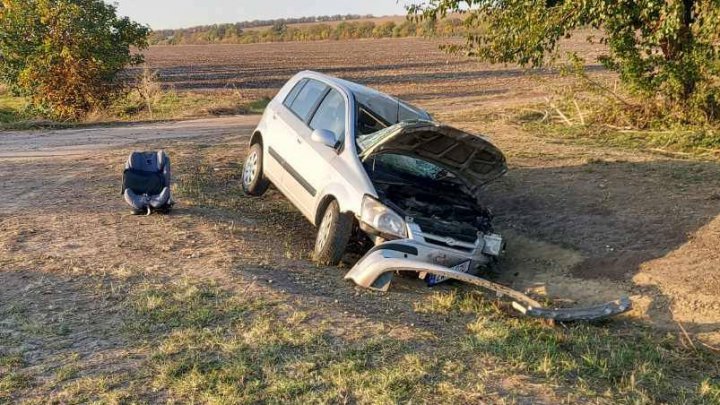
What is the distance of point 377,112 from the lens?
7.52 meters

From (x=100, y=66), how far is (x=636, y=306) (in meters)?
19.3

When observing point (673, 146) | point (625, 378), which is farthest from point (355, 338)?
point (673, 146)

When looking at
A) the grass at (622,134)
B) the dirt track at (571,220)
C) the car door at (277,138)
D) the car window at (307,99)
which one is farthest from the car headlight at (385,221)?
the grass at (622,134)

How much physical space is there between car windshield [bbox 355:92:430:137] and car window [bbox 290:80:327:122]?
1.97 feet

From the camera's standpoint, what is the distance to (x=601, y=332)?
5277mm

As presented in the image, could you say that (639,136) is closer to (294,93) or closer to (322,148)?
(294,93)

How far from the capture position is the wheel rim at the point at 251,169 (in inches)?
346

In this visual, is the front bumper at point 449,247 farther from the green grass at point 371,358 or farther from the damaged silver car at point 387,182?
the green grass at point 371,358

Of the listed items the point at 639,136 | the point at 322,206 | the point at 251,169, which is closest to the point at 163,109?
the point at 251,169

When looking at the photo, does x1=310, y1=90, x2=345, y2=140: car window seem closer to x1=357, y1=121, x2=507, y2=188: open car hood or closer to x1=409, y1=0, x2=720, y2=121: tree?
x1=357, y1=121, x2=507, y2=188: open car hood

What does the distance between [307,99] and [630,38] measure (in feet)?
23.5

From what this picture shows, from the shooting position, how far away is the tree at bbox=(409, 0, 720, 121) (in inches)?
391

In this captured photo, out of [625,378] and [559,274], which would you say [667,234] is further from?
[625,378]

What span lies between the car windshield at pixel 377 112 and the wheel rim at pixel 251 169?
2.05m
